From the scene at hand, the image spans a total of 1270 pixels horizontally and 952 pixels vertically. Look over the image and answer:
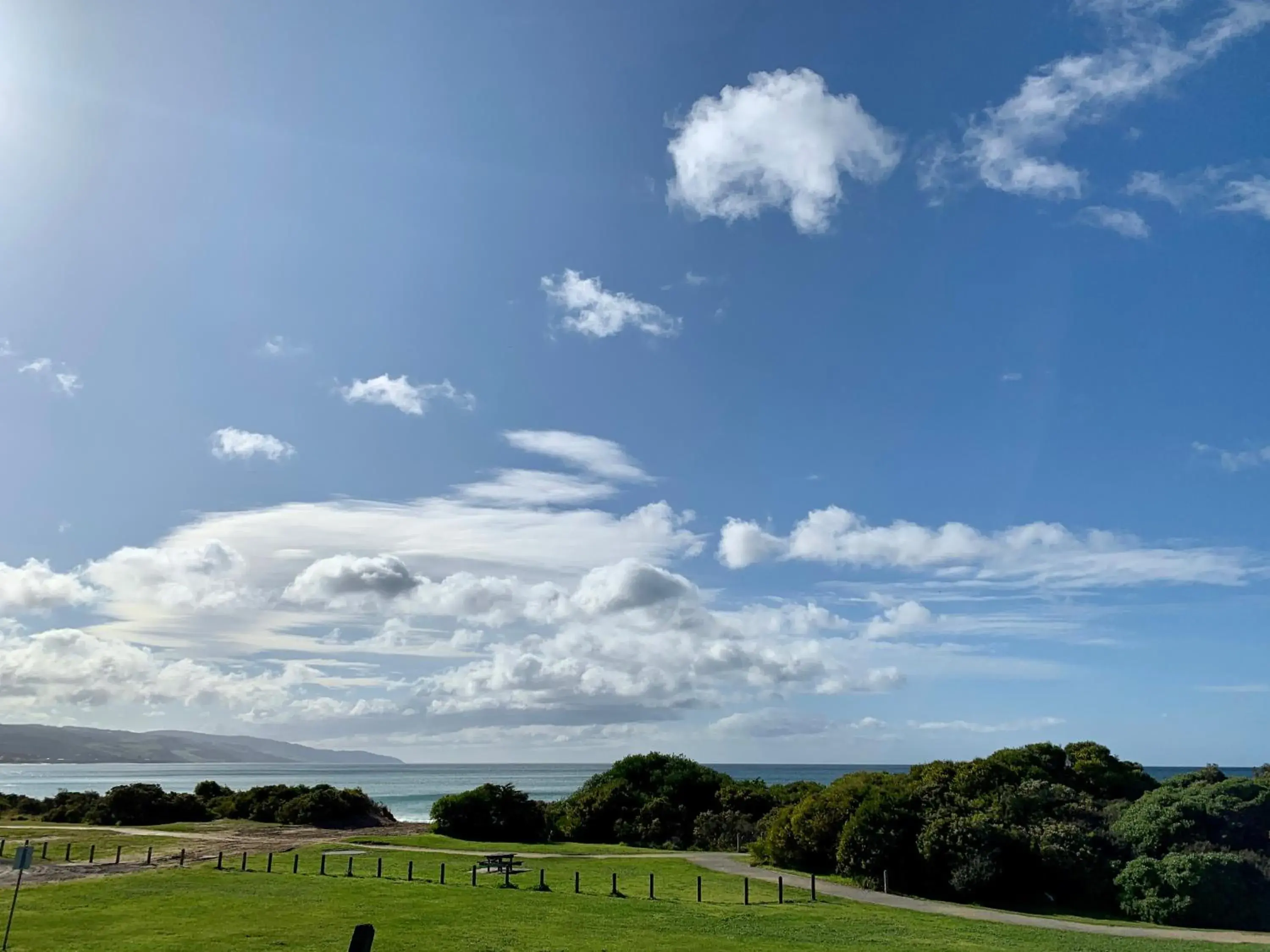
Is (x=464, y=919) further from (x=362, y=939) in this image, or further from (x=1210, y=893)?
(x=1210, y=893)

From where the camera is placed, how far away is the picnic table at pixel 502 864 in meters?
32.0

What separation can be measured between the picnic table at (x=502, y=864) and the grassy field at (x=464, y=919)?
0.58m

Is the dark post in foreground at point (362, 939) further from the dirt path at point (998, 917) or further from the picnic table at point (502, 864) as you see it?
the picnic table at point (502, 864)

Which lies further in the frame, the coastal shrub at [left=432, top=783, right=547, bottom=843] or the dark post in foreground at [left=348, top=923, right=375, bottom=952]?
the coastal shrub at [left=432, top=783, right=547, bottom=843]

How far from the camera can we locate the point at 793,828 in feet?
120

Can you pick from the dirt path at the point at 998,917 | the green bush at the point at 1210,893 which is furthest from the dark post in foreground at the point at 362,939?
the green bush at the point at 1210,893

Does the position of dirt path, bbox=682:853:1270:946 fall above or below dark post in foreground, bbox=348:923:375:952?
below

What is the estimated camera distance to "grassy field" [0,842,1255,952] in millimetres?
19828

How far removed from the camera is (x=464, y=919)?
23.0m

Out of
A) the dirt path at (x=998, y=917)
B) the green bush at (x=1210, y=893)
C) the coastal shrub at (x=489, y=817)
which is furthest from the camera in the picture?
the coastal shrub at (x=489, y=817)

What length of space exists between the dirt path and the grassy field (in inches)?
44.8

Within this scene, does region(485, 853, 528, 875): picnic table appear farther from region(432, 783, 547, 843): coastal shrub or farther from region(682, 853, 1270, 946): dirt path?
region(432, 783, 547, 843): coastal shrub

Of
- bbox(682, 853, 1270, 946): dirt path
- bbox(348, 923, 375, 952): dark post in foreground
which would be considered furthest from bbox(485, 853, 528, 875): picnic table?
bbox(348, 923, 375, 952): dark post in foreground

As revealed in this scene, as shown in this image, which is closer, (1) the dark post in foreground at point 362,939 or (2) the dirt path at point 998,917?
(1) the dark post in foreground at point 362,939
